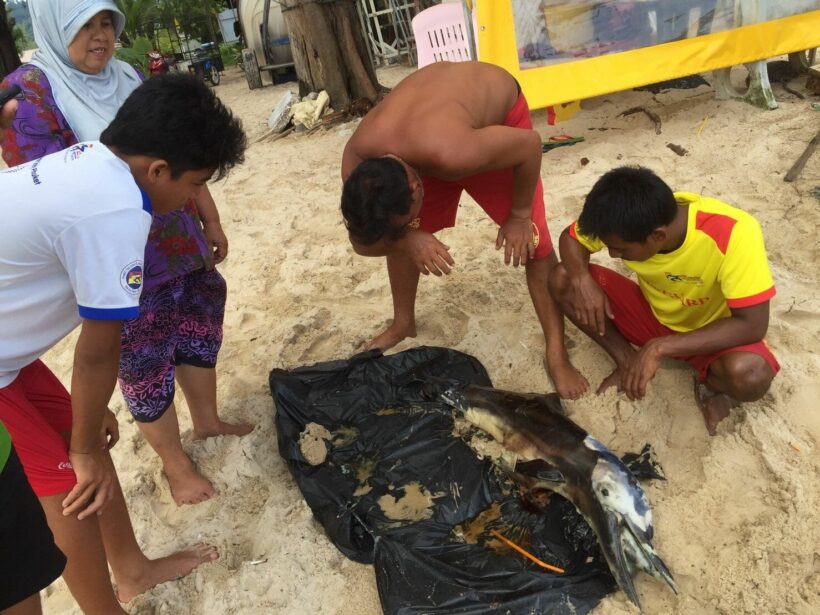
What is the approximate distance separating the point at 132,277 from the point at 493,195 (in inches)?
60.7

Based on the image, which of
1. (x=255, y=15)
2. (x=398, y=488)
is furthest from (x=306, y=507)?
(x=255, y=15)

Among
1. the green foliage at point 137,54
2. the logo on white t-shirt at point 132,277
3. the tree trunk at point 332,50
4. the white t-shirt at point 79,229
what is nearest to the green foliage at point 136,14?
the green foliage at point 137,54

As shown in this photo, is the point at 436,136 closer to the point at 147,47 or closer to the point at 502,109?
the point at 502,109

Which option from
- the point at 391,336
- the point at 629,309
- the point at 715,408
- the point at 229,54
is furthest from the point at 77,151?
the point at 229,54

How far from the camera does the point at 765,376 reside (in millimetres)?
1910

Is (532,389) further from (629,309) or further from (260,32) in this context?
(260,32)

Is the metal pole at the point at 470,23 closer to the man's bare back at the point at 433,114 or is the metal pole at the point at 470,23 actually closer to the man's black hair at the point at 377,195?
the man's bare back at the point at 433,114

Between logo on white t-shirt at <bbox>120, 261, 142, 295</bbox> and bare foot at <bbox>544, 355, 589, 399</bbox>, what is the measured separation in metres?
1.64

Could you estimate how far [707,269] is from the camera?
194 centimetres

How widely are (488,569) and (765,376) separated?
3.46 ft

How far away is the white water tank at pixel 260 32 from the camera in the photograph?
10.6m

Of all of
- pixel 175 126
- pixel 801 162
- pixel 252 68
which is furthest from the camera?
pixel 252 68

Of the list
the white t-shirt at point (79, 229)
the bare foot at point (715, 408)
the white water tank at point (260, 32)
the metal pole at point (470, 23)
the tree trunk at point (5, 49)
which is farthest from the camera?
the white water tank at point (260, 32)

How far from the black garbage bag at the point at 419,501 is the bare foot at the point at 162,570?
0.37m
